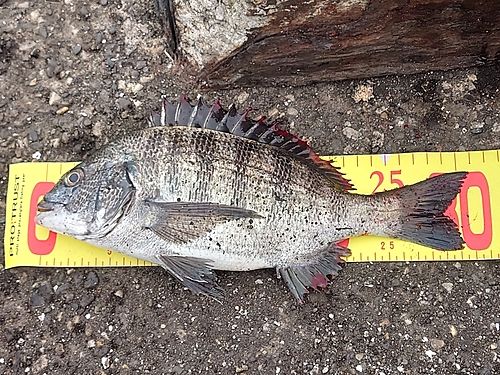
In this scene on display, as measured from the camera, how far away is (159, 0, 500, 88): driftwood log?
3.10 metres

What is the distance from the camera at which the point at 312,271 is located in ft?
11.1

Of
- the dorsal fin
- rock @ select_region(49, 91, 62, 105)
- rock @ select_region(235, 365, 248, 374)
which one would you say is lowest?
rock @ select_region(235, 365, 248, 374)

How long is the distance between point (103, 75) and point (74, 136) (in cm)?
47

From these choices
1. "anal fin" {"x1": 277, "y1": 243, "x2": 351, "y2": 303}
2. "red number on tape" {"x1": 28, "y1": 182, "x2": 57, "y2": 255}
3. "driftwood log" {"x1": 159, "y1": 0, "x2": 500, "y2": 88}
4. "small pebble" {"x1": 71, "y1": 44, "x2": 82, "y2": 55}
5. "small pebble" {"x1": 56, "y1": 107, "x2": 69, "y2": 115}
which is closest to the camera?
"driftwood log" {"x1": 159, "y1": 0, "x2": 500, "y2": 88}

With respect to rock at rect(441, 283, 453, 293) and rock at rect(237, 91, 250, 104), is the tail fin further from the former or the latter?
rock at rect(237, 91, 250, 104)

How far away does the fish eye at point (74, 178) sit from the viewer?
10.5ft

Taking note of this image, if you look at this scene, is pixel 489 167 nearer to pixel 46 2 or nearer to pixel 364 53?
pixel 364 53

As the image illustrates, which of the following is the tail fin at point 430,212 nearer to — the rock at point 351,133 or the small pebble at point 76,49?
the rock at point 351,133

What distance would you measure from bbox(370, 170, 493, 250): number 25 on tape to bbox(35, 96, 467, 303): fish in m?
0.15

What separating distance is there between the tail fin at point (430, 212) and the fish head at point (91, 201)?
155 cm

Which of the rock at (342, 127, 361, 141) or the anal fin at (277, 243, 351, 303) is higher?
the rock at (342, 127, 361, 141)

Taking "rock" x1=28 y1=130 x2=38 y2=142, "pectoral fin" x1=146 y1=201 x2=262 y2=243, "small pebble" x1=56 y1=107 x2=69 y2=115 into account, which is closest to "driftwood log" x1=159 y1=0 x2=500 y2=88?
"small pebble" x1=56 y1=107 x2=69 y2=115

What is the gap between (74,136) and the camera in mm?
3771

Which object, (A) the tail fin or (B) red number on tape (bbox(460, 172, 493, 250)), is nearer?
(A) the tail fin
